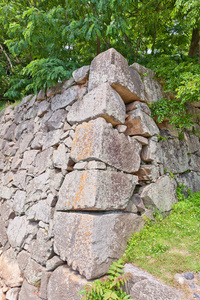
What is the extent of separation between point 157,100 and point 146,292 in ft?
9.78

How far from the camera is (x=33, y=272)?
2879mm

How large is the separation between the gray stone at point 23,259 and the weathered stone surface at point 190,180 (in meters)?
2.94

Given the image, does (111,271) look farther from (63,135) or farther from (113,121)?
(63,135)

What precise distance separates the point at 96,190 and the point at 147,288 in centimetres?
110

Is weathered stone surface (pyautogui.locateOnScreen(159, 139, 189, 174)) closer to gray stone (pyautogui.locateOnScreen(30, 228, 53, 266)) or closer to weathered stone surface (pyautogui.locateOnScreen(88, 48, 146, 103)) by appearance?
weathered stone surface (pyautogui.locateOnScreen(88, 48, 146, 103))

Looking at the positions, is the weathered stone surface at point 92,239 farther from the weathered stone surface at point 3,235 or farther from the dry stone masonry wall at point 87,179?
the weathered stone surface at point 3,235

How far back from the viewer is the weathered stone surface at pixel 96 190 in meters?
2.34

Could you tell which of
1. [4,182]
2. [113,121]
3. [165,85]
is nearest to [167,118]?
[165,85]

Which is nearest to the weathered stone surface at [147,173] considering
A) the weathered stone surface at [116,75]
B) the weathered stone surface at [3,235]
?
the weathered stone surface at [116,75]

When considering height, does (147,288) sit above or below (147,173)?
below

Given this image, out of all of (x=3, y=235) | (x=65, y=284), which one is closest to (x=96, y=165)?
(x=65, y=284)

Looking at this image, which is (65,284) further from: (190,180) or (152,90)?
(152,90)

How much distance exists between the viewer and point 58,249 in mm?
2619

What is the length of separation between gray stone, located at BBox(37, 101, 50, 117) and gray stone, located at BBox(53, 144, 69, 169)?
1103 millimetres
